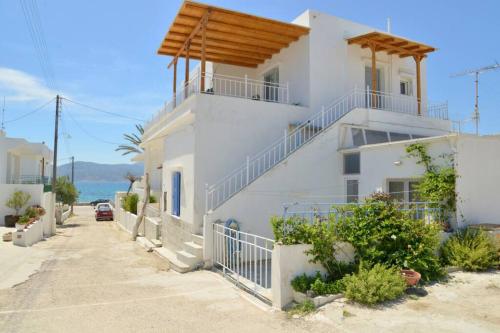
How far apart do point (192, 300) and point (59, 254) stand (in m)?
9.51

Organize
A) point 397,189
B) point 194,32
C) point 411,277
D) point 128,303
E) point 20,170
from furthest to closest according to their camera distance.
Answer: point 20,170, point 194,32, point 397,189, point 128,303, point 411,277

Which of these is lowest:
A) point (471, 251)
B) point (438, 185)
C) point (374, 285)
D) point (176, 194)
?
point (374, 285)

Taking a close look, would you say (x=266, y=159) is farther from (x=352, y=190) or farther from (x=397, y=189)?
(x=397, y=189)

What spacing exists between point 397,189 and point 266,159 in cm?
→ 428

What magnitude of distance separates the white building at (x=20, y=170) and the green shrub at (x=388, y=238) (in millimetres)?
22945

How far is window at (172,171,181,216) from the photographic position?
13.7 m


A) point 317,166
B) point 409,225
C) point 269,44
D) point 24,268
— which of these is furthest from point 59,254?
point 409,225

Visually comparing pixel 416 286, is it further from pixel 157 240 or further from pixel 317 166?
pixel 157 240

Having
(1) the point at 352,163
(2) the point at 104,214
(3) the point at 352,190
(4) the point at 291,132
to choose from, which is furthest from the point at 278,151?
(2) the point at 104,214

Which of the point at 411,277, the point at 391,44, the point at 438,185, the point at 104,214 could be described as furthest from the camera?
the point at 104,214

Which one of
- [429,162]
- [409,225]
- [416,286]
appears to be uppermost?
[429,162]

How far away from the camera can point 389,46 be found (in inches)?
584

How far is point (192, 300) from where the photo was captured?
7.08 metres

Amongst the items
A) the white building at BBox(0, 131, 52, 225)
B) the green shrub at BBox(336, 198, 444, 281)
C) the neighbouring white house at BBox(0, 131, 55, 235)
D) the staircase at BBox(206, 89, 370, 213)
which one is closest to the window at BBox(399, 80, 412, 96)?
Result: the staircase at BBox(206, 89, 370, 213)
